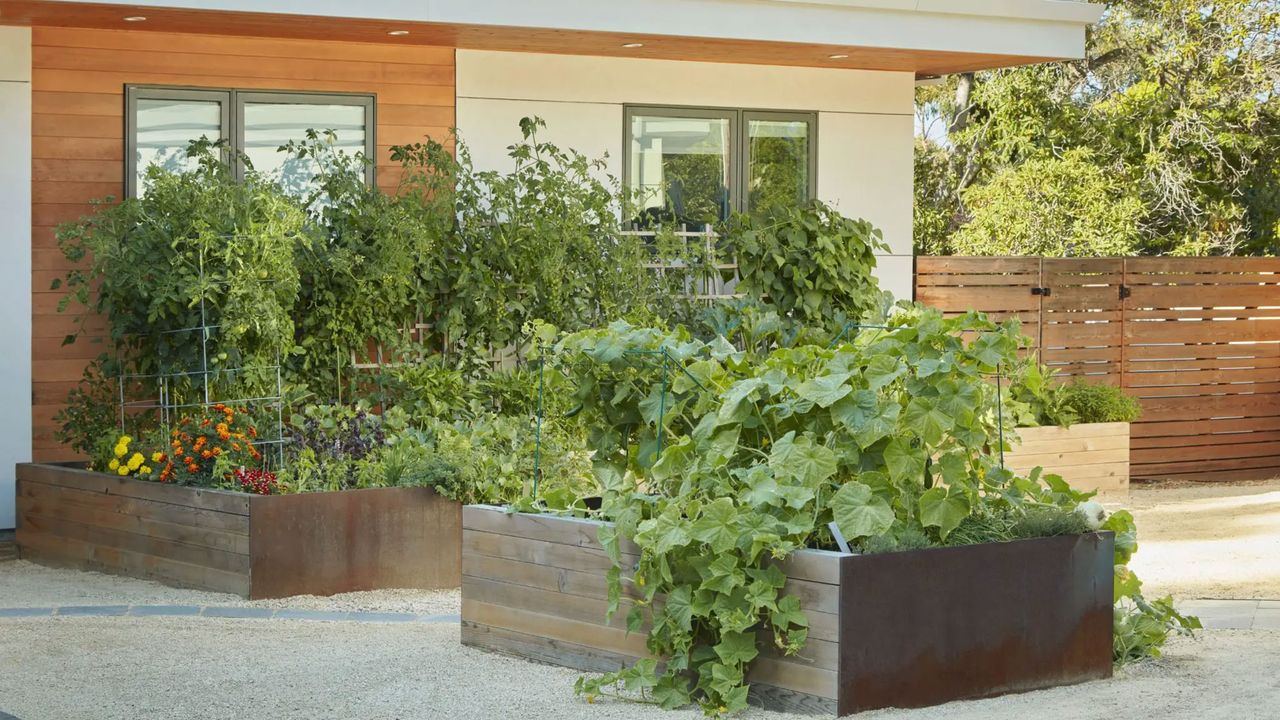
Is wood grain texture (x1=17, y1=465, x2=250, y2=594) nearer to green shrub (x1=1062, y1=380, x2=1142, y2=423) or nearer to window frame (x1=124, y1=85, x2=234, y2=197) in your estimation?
window frame (x1=124, y1=85, x2=234, y2=197)

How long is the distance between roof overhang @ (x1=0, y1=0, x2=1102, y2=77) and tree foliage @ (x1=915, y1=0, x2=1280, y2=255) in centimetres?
554

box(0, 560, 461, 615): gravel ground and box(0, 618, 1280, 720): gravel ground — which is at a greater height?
box(0, 618, 1280, 720): gravel ground

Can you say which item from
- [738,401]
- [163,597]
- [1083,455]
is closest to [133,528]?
[163,597]

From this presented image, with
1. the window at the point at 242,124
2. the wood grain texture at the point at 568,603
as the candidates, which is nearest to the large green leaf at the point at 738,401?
the wood grain texture at the point at 568,603

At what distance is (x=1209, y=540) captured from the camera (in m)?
8.84

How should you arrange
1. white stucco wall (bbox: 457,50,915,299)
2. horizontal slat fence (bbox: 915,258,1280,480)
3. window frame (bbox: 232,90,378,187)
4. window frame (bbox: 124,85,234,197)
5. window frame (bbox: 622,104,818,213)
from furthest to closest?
1. horizontal slat fence (bbox: 915,258,1280,480)
2. window frame (bbox: 622,104,818,213)
3. white stucco wall (bbox: 457,50,915,299)
4. window frame (bbox: 232,90,378,187)
5. window frame (bbox: 124,85,234,197)

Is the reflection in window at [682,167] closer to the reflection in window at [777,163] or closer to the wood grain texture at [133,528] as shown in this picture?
the reflection in window at [777,163]

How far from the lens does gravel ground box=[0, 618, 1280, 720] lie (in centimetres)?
480

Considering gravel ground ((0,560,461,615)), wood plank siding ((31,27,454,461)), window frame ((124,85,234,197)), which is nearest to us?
gravel ground ((0,560,461,615))

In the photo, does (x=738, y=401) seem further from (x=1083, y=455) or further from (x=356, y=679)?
(x=1083, y=455)

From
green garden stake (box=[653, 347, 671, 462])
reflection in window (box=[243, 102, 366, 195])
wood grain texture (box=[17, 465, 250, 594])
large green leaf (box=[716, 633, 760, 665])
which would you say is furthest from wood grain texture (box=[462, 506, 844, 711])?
reflection in window (box=[243, 102, 366, 195])

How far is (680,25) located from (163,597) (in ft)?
14.5

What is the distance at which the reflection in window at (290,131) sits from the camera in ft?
29.3

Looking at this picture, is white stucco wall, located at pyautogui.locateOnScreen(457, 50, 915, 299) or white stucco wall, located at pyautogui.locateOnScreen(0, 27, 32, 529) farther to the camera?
white stucco wall, located at pyautogui.locateOnScreen(457, 50, 915, 299)
